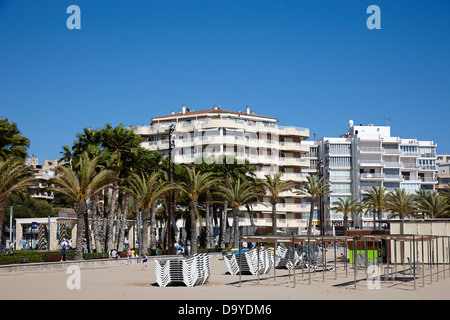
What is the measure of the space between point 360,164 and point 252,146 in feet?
87.8

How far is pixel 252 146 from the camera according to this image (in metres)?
86.1

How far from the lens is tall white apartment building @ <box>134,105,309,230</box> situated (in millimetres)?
84375

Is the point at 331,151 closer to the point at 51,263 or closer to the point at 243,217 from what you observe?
the point at 243,217

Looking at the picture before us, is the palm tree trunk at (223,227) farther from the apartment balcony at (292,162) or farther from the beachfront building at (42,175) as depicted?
the beachfront building at (42,175)

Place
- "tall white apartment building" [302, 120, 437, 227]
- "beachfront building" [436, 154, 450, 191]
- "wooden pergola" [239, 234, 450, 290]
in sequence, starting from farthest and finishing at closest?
"beachfront building" [436, 154, 450, 191] → "tall white apartment building" [302, 120, 437, 227] → "wooden pergola" [239, 234, 450, 290]

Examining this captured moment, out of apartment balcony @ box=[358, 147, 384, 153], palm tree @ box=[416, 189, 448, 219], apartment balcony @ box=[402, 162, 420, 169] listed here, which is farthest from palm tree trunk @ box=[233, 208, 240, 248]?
apartment balcony @ box=[402, 162, 420, 169]

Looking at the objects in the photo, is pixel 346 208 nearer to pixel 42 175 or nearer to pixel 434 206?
pixel 434 206

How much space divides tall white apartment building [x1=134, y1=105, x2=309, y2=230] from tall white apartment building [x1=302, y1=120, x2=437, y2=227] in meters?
10.6

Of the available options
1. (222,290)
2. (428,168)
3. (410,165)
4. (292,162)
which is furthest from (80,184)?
(428,168)

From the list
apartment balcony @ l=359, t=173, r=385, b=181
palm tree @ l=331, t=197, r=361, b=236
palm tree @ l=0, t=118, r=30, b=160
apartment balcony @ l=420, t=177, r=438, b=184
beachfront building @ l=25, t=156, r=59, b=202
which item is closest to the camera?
palm tree @ l=0, t=118, r=30, b=160

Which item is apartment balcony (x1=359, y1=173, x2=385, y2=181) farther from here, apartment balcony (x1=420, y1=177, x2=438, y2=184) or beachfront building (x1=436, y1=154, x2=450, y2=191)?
beachfront building (x1=436, y1=154, x2=450, y2=191)
